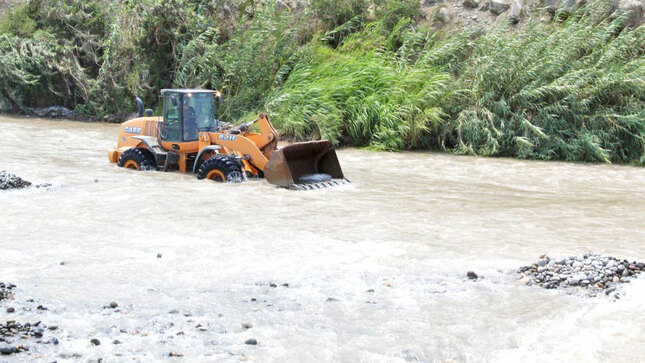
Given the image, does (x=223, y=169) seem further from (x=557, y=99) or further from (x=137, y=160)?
(x=557, y=99)

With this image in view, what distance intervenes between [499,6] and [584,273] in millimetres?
17397

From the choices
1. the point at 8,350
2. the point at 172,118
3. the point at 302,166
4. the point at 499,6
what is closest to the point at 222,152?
the point at 172,118

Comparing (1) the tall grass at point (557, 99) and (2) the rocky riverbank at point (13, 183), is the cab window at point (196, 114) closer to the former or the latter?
(2) the rocky riverbank at point (13, 183)

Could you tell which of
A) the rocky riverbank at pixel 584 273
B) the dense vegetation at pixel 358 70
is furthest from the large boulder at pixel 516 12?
the rocky riverbank at pixel 584 273

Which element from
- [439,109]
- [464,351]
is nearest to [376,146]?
[439,109]

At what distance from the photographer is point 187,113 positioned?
13508 millimetres

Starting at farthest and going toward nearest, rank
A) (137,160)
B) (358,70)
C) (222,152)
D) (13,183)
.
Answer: (358,70) < (137,160) < (222,152) < (13,183)

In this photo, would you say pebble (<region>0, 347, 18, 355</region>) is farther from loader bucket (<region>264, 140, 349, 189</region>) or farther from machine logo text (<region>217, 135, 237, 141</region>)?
machine logo text (<region>217, 135, 237, 141</region>)

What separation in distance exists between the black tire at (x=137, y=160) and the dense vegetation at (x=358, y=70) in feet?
16.9

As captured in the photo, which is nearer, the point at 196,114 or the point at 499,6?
the point at 196,114

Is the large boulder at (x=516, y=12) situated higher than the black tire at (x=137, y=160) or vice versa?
the large boulder at (x=516, y=12)

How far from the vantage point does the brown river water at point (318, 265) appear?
582 centimetres

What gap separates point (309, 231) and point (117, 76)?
1656 centimetres

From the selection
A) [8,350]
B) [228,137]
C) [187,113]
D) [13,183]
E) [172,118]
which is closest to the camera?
[8,350]
